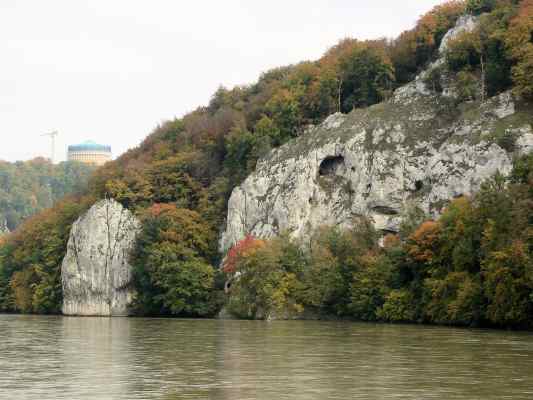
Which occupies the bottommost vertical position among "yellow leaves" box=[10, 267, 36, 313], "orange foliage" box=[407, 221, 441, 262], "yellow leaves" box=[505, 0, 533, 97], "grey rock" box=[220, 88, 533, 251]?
"yellow leaves" box=[10, 267, 36, 313]

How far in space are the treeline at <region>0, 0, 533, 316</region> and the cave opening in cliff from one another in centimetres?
838

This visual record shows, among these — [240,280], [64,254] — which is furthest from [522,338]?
[64,254]

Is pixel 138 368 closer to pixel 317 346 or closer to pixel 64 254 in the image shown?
Result: pixel 317 346

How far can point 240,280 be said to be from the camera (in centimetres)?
10400

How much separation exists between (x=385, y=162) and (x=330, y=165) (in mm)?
8802

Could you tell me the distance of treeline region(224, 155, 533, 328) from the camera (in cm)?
6975

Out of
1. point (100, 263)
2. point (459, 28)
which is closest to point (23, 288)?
point (100, 263)

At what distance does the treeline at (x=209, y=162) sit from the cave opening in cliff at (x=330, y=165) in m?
8.38

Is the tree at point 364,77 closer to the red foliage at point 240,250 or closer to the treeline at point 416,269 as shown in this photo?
the treeline at point 416,269

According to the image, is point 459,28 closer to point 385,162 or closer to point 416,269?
point 385,162

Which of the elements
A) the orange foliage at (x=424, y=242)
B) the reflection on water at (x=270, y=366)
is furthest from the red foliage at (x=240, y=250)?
the reflection on water at (x=270, y=366)

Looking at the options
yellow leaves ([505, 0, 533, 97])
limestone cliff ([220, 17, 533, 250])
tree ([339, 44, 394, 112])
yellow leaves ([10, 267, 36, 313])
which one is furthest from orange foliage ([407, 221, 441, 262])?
yellow leaves ([10, 267, 36, 313])

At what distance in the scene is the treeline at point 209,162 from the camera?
11131 cm

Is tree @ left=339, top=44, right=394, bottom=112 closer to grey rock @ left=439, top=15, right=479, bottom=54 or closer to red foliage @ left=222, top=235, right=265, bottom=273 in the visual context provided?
grey rock @ left=439, top=15, right=479, bottom=54
